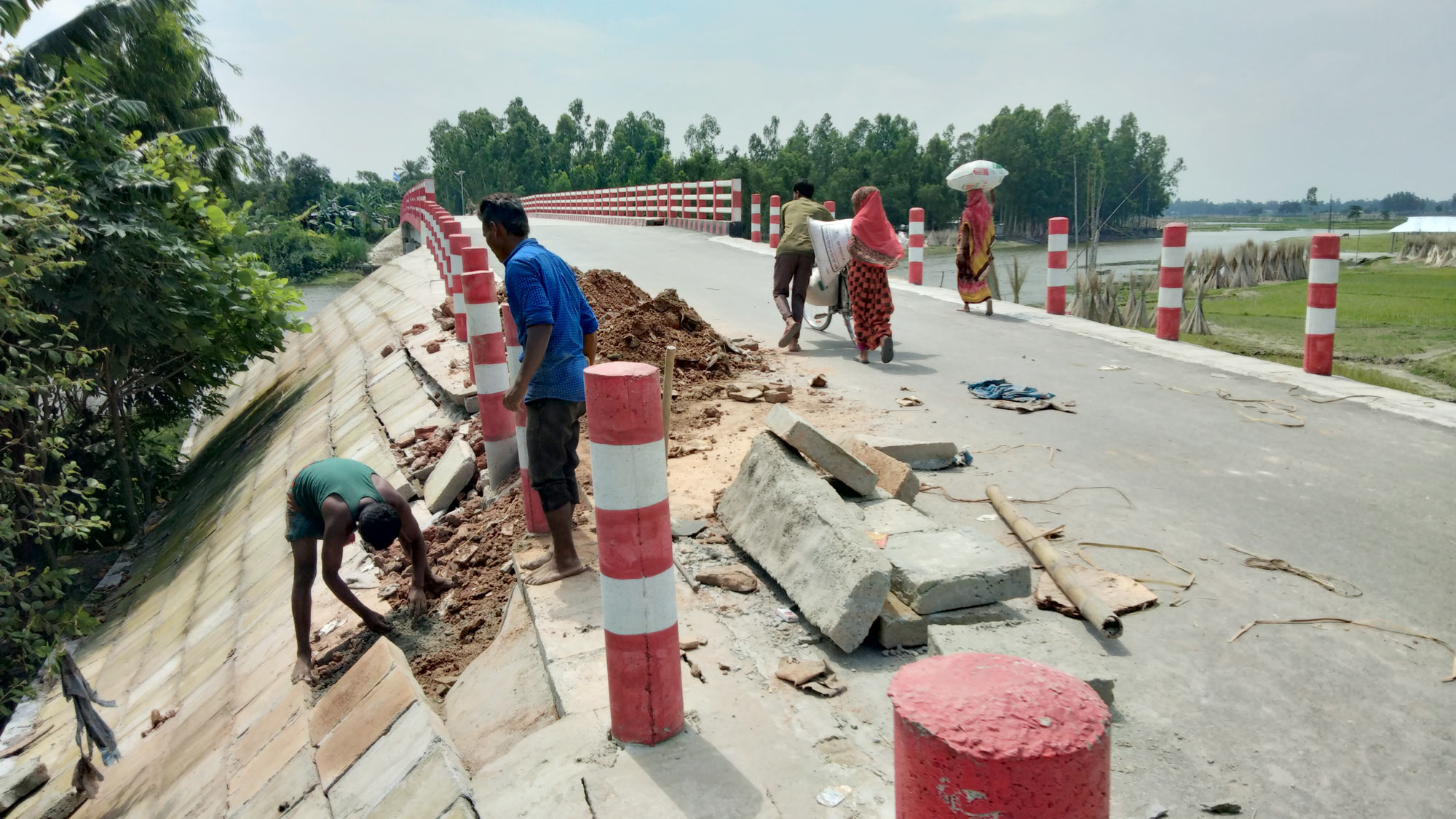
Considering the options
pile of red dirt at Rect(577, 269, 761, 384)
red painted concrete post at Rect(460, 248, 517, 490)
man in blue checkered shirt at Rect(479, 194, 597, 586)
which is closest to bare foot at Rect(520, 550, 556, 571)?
man in blue checkered shirt at Rect(479, 194, 597, 586)

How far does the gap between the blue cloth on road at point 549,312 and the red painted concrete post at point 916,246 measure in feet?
33.2

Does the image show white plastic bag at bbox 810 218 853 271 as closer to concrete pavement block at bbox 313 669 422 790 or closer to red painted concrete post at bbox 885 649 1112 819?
concrete pavement block at bbox 313 669 422 790

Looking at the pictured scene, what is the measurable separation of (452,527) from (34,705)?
593 centimetres

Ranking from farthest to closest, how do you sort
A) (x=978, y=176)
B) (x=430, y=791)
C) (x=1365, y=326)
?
(x=1365, y=326) → (x=978, y=176) → (x=430, y=791)

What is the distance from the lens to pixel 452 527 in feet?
18.5

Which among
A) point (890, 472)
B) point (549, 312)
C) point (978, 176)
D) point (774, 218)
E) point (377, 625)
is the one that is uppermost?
point (978, 176)

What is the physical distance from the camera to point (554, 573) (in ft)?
13.4

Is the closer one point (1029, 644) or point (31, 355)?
point (1029, 644)

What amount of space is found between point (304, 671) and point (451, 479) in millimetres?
1570

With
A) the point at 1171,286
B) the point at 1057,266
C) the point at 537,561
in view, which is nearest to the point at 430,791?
the point at 537,561

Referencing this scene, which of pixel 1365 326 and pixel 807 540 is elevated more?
pixel 807 540

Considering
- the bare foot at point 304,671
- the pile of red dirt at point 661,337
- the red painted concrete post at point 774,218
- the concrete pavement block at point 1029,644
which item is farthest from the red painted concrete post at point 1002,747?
the red painted concrete post at point 774,218

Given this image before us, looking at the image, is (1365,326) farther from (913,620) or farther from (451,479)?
(913,620)

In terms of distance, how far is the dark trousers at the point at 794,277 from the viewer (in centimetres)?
898
